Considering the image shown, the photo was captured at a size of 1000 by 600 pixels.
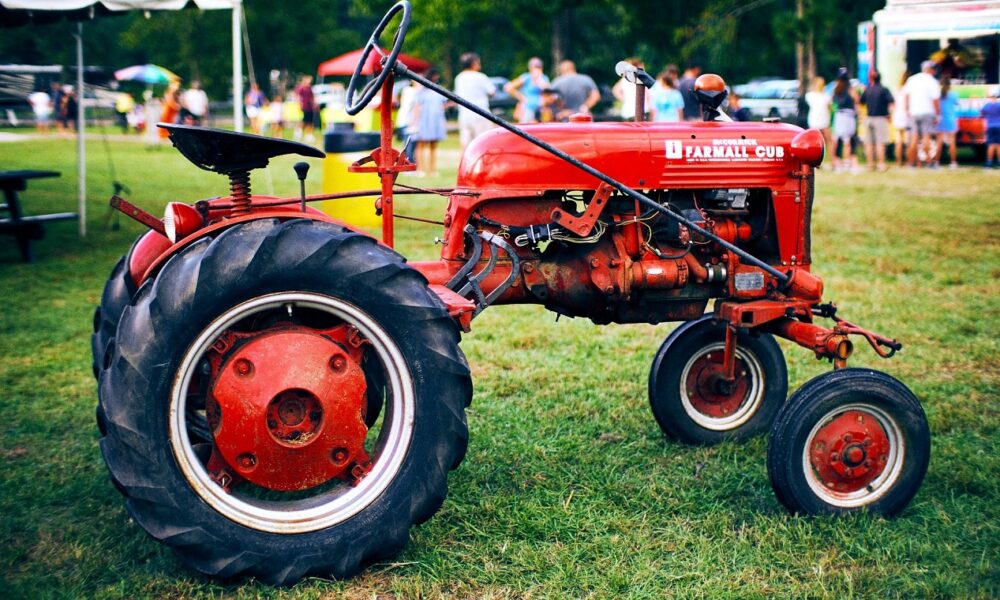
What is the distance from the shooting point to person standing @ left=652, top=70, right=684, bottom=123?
1512 cm

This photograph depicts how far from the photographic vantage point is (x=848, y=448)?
3.76 meters

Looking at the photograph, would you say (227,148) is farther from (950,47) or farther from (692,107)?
(950,47)

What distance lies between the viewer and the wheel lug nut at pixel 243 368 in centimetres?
323

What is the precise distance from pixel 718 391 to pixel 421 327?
1.97 metres

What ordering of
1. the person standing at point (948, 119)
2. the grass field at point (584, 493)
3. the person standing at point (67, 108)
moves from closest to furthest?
the grass field at point (584, 493) → the person standing at point (948, 119) → the person standing at point (67, 108)

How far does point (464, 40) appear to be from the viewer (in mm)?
45156

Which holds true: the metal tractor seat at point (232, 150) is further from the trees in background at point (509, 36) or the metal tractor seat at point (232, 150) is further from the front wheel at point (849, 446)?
the trees in background at point (509, 36)

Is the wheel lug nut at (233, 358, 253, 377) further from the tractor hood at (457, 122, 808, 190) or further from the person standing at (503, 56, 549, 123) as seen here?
the person standing at (503, 56, 549, 123)

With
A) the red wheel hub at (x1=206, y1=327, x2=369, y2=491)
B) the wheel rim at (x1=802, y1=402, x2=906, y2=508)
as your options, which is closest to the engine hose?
the wheel rim at (x1=802, y1=402, x2=906, y2=508)

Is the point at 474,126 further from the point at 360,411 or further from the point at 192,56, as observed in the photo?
the point at 192,56

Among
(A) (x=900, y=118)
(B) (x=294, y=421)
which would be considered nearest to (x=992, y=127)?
(A) (x=900, y=118)

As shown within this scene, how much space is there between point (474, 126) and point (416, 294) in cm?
1406

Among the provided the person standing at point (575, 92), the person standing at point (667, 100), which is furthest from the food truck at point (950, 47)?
the person standing at point (575, 92)

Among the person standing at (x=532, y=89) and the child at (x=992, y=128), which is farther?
the child at (x=992, y=128)
